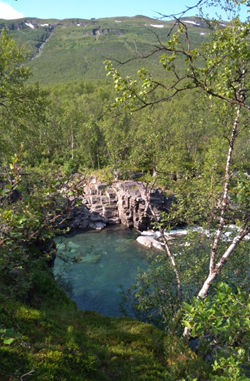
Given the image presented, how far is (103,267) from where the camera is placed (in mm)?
23453

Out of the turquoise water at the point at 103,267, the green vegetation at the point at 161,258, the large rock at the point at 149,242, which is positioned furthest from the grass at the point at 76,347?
the large rock at the point at 149,242

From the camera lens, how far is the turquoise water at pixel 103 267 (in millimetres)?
17641

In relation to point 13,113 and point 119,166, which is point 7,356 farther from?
point 13,113

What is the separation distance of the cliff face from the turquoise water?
2.30m

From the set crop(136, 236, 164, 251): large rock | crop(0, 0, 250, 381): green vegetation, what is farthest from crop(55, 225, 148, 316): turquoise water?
crop(0, 0, 250, 381): green vegetation

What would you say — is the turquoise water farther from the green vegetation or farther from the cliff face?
the green vegetation

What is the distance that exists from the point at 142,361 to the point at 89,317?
3.77 meters

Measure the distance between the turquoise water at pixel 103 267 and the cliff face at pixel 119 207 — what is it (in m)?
2.30

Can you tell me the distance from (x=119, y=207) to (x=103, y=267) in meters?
16.0

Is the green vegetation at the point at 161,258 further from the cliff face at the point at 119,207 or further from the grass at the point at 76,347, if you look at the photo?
the cliff face at the point at 119,207

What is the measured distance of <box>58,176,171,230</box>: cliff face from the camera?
35.7m

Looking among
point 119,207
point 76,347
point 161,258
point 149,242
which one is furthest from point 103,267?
point 76,347

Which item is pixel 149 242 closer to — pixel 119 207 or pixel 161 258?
pixel 119 207

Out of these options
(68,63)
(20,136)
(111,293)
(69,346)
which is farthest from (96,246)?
(68,63)
